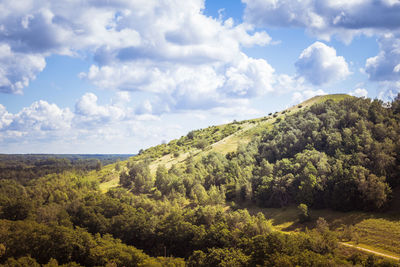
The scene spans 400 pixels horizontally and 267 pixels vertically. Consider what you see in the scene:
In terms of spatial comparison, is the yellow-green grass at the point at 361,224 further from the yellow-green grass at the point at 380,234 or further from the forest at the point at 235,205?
the forest at the point at 235,205

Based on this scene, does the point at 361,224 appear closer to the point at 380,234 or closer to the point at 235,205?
the point at 380,234

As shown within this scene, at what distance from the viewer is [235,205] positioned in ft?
350

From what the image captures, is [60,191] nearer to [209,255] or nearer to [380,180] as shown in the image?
[209,255]

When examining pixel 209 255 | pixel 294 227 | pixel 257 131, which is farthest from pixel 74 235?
pixel 257 131

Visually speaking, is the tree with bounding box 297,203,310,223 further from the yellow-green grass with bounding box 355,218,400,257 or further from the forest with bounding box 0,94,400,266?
the yellow-green grass with bounding box 355,218,400,257

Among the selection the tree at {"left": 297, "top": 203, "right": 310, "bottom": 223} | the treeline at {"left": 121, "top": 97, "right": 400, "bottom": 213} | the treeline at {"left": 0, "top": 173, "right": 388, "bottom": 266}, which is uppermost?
the treeline at {"left": 121, "top": 97, "right": 400, "bottom": 213}

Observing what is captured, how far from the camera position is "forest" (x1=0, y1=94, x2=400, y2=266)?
69062mm

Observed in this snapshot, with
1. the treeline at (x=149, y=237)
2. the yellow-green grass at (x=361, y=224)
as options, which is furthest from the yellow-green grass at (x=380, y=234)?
the treeline at (x=149, y=237)

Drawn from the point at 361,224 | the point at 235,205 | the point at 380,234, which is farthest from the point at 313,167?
the point at 380,234

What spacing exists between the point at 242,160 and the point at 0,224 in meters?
101

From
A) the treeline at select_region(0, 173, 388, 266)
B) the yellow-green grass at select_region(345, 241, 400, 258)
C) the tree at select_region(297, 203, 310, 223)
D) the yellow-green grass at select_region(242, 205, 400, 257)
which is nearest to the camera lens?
the yellow-green grass at select_region(345, 241, 400, 258)

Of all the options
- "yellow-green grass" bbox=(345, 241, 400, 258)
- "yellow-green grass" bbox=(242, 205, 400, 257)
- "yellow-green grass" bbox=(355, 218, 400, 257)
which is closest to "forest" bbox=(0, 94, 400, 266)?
"yellow-green grass" bbox=(242, 205, 400, 257)

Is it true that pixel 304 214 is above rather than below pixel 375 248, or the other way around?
above

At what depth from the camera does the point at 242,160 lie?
137875 mm
